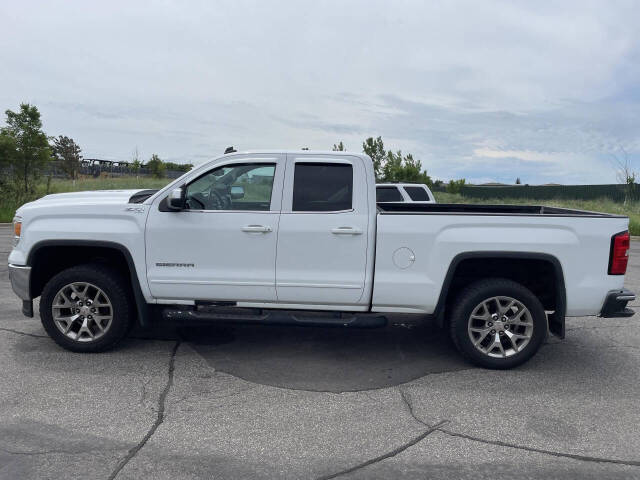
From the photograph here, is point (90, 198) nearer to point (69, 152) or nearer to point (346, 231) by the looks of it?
point (346, 231)

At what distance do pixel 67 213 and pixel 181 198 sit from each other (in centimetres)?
124

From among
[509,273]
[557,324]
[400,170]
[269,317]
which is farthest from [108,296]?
[400,170]

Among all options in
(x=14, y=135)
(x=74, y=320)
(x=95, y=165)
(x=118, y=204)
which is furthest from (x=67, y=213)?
(x=95, y=165)

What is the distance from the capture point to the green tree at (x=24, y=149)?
19172 mm

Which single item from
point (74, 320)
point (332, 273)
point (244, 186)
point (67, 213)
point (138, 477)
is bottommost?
point (138, 477)

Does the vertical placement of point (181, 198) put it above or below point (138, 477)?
above

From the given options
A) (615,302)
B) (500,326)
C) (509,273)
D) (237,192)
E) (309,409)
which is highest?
(237,192)

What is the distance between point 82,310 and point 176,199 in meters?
1.51

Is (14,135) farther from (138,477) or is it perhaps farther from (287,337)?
(138,477)

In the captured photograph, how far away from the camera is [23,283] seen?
5.23m

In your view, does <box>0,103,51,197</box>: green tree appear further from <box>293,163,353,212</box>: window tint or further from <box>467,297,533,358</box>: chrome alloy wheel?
<box>467,297,533,358</box>: chrome alloy wheel

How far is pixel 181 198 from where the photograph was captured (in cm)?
482

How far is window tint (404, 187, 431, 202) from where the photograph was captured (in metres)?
13.0

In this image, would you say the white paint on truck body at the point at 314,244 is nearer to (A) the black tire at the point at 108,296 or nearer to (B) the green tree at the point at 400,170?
(A) the black tire at the point at 108,296
